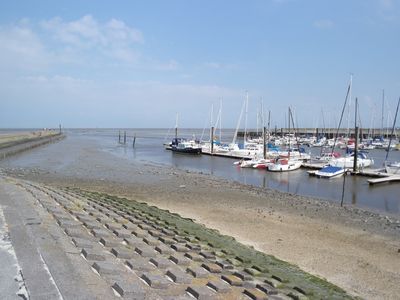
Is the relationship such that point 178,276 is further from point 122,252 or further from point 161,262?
point 122,252

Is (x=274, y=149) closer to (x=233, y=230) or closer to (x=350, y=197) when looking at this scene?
(x=350, y=197)

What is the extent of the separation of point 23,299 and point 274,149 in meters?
57.6

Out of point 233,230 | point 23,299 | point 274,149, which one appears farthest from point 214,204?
point 274,149

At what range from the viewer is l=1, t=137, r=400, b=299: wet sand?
1053cm

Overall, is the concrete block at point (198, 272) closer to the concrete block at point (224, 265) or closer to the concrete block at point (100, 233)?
the concrete block at point (224, 265)

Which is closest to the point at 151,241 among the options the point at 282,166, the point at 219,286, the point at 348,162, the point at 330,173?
the point at 219,286

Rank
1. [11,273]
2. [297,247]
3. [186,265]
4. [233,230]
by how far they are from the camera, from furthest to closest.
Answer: [233,230]
[297,247]
[186,265]
[11,273]

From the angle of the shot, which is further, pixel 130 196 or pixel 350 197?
pixel 350 197

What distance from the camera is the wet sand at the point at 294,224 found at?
1053 cm

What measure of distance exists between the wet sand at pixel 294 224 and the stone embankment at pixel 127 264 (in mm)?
1977

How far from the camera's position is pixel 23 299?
4.45 m

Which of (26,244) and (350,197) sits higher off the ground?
(26,244)

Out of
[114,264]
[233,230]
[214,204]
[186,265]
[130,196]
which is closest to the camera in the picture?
[114,264]

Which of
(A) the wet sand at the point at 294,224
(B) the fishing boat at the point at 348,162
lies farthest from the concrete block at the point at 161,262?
(B) the fishing boat at the point at 348,162
